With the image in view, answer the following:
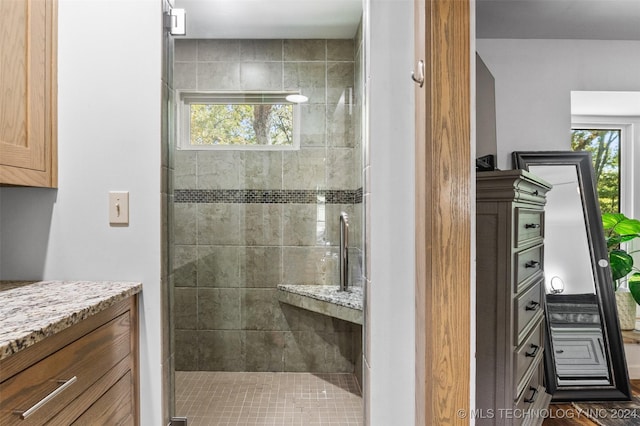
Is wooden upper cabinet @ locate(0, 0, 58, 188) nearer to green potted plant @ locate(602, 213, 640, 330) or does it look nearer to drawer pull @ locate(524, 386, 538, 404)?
drawer pull @ locate(524, 386, 538, 404)

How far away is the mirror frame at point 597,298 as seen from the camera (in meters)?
2.30

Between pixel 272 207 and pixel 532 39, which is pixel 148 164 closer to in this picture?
pixel 272 207

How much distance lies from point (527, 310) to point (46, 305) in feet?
5.76

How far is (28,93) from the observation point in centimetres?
118

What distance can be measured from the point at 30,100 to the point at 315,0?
146 cm

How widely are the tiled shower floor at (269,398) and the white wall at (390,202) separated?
0.57 m

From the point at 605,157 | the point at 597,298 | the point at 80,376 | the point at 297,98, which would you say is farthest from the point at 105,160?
the point at 605,157

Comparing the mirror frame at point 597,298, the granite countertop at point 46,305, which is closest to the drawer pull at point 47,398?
the granite countertop at point 46,305

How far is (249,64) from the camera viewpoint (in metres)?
2.31

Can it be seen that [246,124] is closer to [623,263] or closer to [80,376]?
[80,376]

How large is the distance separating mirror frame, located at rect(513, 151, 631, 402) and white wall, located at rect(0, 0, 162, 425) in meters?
2.16

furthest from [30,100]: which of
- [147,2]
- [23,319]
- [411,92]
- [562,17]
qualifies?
[562,17]

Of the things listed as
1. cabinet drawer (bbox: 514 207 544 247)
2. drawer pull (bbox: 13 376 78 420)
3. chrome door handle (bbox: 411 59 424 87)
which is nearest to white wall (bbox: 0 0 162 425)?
drawer pull (bbox: 13 376 78 420)

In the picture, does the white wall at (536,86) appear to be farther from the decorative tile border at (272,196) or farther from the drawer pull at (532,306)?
the decorative tile border at (272,196)
